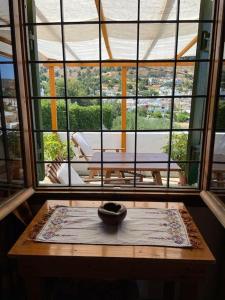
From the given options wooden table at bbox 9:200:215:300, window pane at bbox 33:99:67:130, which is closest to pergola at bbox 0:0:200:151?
window pane at bbox 33:99:67:130

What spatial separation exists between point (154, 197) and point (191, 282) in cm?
68

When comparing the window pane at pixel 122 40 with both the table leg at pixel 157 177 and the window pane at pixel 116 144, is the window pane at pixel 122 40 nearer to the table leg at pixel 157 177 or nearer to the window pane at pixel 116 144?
the window pane at pixel 116 144

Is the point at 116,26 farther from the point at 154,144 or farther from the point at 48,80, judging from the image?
the point at 154,144

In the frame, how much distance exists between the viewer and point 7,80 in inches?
57.9

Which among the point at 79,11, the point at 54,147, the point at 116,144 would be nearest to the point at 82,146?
the point at 116,144

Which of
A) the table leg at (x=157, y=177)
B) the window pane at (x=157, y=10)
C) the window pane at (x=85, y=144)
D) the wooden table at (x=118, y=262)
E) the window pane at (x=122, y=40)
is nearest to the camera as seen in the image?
the wooden table at (x=118, y=262)

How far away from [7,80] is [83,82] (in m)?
0.51

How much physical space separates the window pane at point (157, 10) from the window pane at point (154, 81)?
1.05 ft

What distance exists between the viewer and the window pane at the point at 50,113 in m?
1.72

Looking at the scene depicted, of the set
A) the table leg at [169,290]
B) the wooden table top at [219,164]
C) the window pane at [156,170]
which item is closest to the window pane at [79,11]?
the window pane at [156,170]

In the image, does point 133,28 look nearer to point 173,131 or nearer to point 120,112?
point 120,112

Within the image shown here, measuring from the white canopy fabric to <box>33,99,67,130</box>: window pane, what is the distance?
1.08 ft

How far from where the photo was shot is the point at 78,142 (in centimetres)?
270

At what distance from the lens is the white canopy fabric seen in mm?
1538
